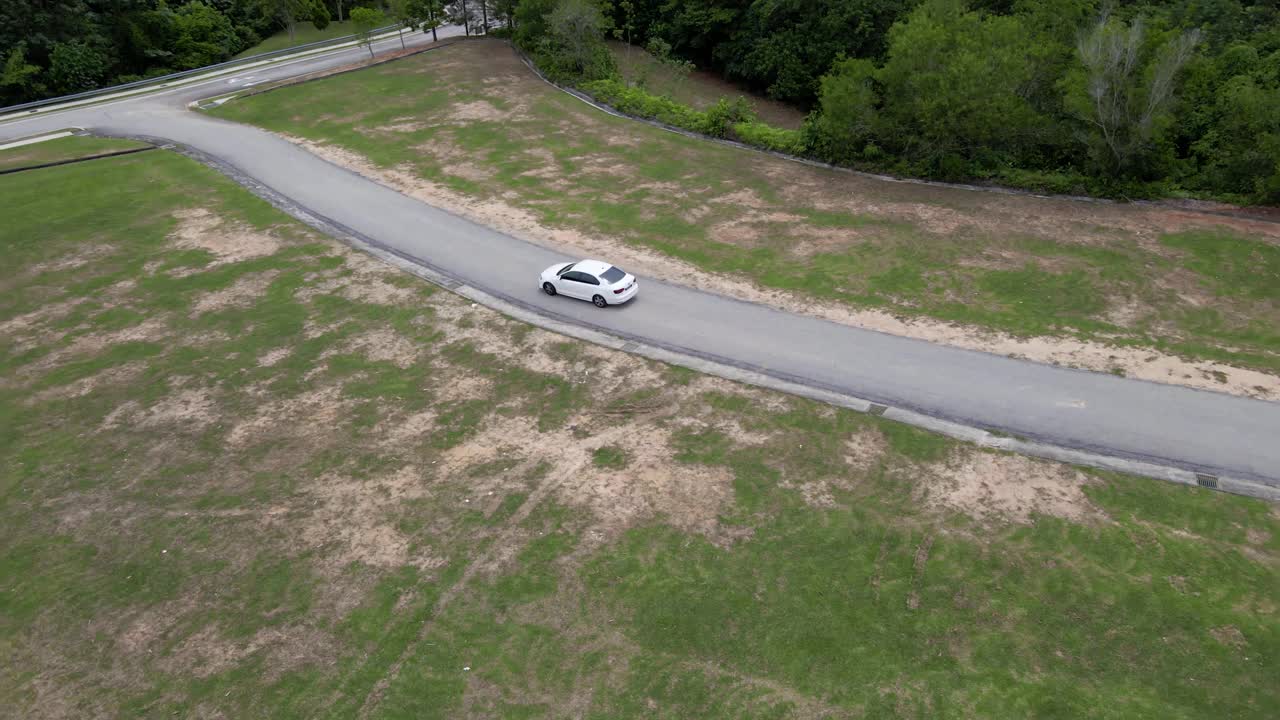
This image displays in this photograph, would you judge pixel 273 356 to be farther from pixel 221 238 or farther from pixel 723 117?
pixel 723 117

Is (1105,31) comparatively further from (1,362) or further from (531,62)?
(1,362)

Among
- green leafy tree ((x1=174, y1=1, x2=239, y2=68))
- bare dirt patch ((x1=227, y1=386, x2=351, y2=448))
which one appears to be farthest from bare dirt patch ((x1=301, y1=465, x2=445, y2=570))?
green leafy tree ((x1=174, y1=1, x2=239, y2=68))

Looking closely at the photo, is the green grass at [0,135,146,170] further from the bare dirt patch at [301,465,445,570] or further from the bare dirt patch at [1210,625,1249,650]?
the bare dirt patch at [1210,625,1249,650]

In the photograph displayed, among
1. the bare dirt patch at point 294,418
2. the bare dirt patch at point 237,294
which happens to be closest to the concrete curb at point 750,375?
the bare dirt patch at point 237,294

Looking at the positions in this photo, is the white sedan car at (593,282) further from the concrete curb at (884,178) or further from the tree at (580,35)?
the tree at (580,35)

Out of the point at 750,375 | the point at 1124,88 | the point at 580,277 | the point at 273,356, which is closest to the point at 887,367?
the point at 750,375

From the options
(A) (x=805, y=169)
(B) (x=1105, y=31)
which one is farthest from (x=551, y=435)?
(B) (x=1105, y=31)

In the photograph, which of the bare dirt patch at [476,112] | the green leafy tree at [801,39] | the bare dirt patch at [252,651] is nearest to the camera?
the bare dirt patch at [252,651]
